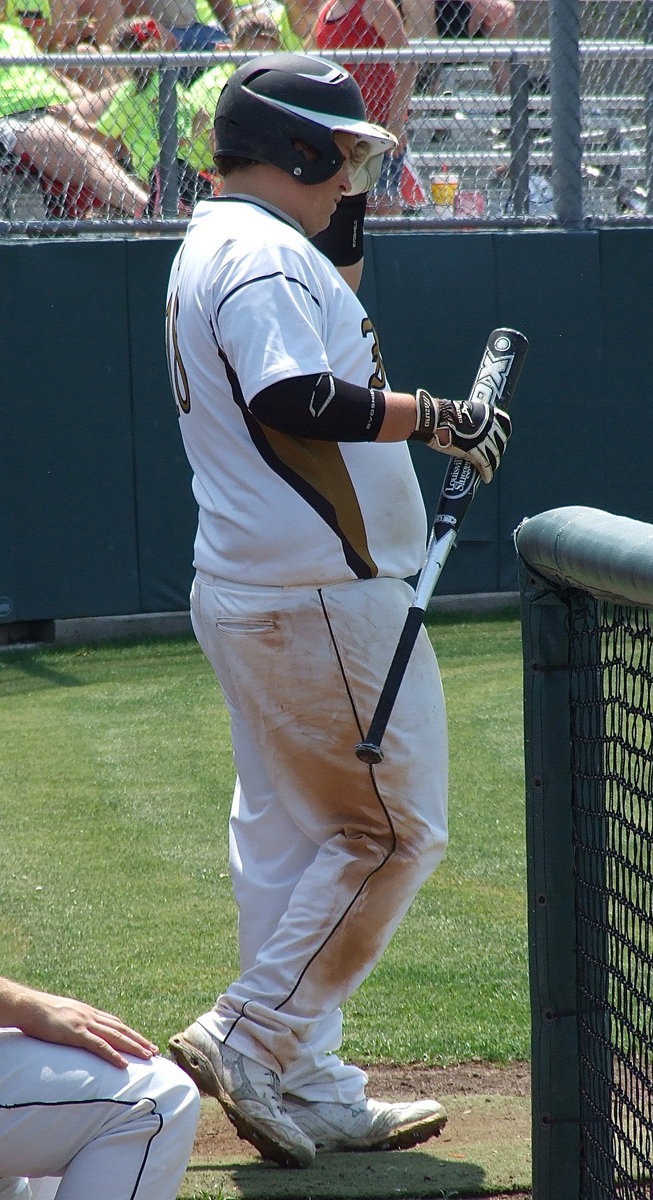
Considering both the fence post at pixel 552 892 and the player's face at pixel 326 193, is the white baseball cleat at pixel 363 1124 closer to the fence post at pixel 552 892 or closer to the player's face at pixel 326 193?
the fence post at pixel 552 892

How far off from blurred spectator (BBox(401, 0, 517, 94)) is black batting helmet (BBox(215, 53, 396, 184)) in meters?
5.61

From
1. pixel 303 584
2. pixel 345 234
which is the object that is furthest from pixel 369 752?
pixel 345 234

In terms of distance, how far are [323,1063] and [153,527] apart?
545 centimetres

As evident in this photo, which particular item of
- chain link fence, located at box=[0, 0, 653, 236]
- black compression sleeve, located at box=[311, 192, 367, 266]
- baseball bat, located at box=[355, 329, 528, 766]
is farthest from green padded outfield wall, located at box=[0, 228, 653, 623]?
baseball bat, located at box=[355, 329, 528, 766]

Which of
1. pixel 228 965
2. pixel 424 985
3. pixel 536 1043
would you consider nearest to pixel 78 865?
pixel 228 965

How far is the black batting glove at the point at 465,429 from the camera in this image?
109 inches

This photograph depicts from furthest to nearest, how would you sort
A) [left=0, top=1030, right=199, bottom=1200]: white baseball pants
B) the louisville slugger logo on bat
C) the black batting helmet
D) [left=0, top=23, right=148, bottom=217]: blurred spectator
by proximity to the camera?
1. [left=0, top=23, right=148, bottom=217]: blurred spectator
2. the louisville slugger logo on bat
3. the black batting helmet
4. [left=0, top=1030, right=199, bottom=1200]: white baseball pants

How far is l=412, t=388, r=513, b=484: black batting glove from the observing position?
276cm

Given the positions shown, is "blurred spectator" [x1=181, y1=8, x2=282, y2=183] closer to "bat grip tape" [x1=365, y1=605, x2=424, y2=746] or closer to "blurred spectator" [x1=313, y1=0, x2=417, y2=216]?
"blurred spectator" [x1=313, y1=0, x2=417, y2=216]

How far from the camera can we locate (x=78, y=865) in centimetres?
474

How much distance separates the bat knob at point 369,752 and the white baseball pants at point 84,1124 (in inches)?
33.0

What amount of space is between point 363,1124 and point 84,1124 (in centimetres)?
110

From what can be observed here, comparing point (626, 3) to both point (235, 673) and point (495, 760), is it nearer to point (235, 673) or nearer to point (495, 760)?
point (495, 760)

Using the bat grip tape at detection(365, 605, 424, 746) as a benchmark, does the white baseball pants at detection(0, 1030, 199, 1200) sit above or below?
below
